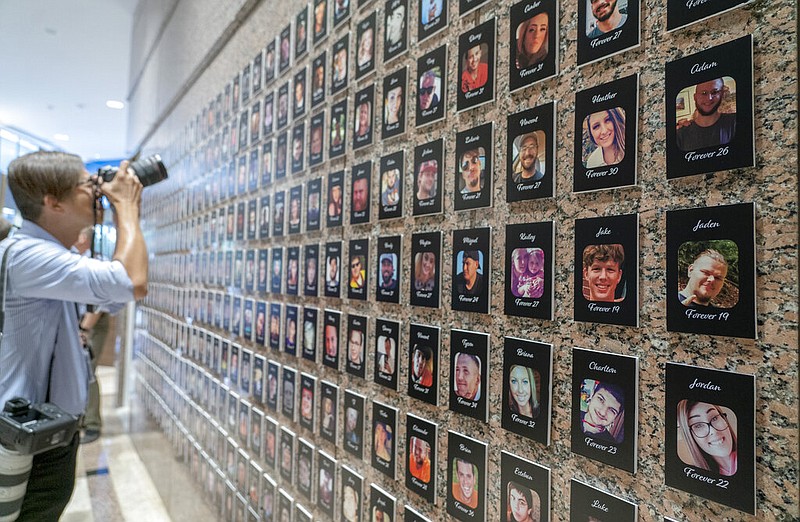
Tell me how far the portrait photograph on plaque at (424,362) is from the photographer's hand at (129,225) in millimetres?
995

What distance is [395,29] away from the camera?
1.38m

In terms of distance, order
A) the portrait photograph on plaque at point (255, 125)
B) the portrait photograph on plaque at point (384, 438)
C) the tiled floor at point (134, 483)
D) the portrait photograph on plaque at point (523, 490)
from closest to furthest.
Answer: the portrait photograph on plaque at point (523, 490), the portrait photograph on plaque at point (384, 438), the portrait photograph on plaque at point (255, 125), the tiled floor at point (134, 483)

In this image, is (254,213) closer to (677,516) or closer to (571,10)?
(571,10)

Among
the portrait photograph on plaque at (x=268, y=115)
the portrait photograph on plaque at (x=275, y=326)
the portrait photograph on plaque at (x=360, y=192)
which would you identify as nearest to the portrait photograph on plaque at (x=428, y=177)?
the portrait photograph on plaque at (x=360, y=192)

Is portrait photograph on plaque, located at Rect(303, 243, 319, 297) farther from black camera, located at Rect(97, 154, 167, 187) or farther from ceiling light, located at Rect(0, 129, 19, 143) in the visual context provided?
ceiling light, located at Rect(0, 129, 19, 143)

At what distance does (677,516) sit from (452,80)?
89cm

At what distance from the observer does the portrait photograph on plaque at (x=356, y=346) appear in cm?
147

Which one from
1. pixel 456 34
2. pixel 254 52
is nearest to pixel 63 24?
pixel 254 52

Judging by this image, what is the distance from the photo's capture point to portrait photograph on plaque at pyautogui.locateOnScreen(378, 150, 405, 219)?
52.2 inches

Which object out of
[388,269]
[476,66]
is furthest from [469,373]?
[476,66]

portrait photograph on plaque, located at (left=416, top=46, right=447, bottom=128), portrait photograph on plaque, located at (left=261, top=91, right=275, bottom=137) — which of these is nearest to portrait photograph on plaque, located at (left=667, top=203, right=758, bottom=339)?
portrait photograph on plaque, located at (left=416, top=46, right=447, bottom=128)

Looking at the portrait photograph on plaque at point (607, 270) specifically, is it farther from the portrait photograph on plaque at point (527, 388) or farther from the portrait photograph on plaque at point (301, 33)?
the portrait photograph on plaque at point (301, 33)

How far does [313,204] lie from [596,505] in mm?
1254

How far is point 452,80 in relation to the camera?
117cm
